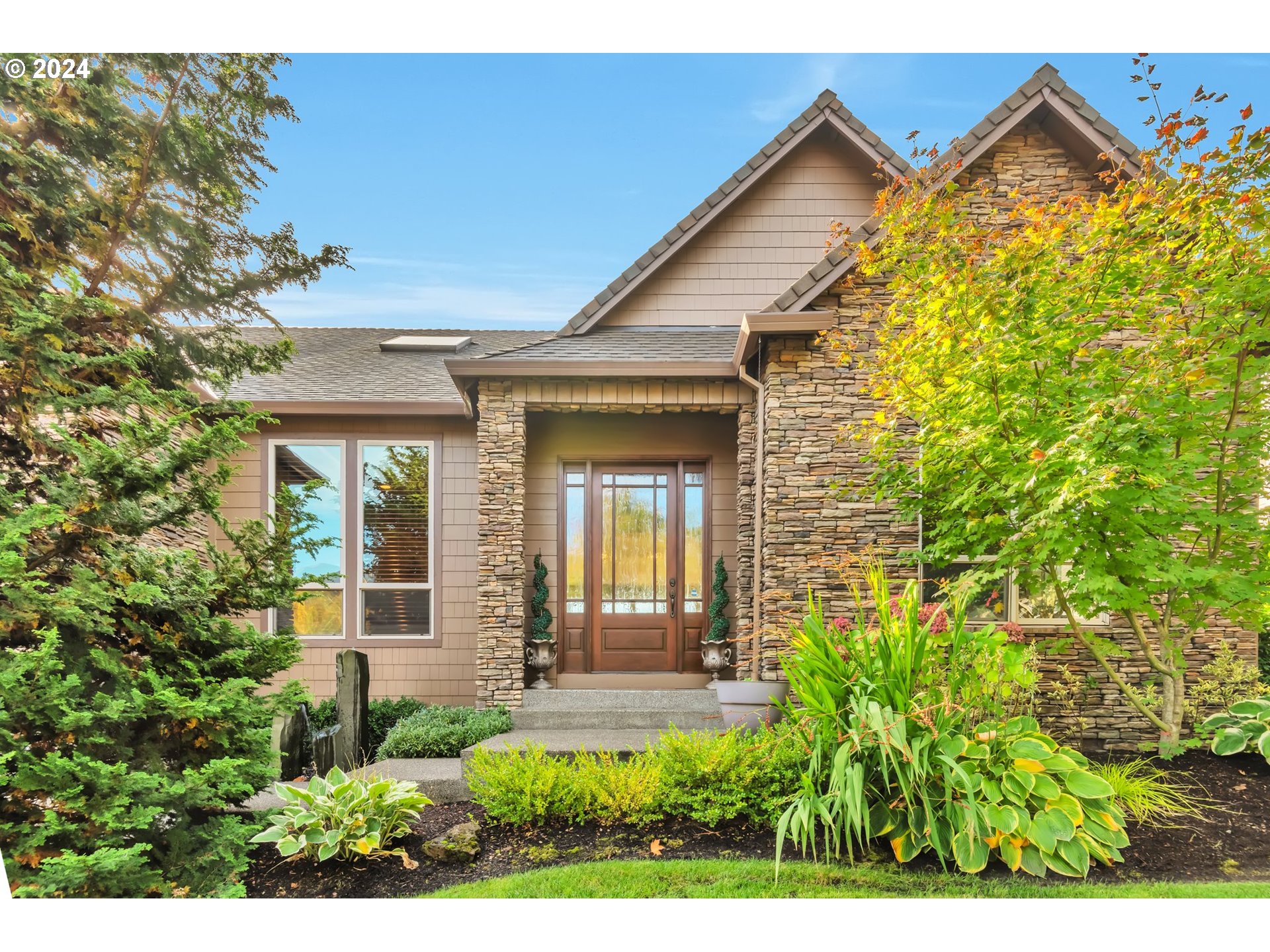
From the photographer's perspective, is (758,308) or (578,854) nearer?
(578,854)

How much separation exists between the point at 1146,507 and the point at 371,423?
20.8 feet

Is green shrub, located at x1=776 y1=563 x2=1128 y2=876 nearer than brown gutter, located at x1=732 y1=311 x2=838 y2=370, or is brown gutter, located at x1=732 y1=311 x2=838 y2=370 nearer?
green shrub, located at x1=776 y1=563 x2=1128 y2=876

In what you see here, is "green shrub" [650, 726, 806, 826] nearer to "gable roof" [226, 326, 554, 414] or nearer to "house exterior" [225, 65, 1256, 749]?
"house exterior" [225, 65, 1256, 749]

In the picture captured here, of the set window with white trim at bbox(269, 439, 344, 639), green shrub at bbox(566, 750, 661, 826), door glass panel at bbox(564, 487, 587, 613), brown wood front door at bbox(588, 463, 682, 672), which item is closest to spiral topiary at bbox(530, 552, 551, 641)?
door glass panel at bbox(564, 487, 587, 613)

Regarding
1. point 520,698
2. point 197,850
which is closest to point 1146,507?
point 520,698

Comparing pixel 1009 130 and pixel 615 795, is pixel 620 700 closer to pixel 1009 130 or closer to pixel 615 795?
pixel 615 795

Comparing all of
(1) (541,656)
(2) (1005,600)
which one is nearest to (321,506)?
(1) (541,656)

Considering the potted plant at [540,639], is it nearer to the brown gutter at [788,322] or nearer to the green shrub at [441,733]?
the green shrub at [441,733]

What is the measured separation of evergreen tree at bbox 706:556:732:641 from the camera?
6242 mm

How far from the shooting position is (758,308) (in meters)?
6.89

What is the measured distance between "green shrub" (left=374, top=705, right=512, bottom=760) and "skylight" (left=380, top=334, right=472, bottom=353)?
4268 millimetres

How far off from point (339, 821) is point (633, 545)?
149 inches

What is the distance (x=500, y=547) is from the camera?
5.67 meters
